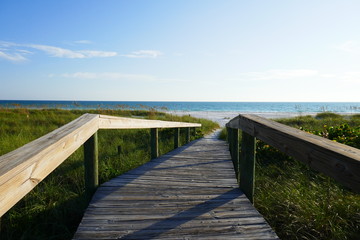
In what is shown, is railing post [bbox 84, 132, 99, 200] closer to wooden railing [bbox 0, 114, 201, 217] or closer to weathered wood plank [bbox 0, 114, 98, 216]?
wooden railing [bbox 0, 114, 201, 217]

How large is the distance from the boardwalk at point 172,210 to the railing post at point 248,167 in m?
0.09

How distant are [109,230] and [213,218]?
799 millimetres

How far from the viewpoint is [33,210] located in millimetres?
2381

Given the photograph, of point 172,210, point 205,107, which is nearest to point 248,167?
point 172,210

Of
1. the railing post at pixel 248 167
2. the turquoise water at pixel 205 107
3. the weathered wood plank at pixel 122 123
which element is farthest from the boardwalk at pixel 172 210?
the turquoise water at pixel 205 107

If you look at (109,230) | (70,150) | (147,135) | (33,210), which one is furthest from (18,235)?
(147,135)

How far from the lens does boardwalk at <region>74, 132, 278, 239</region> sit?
1732mm

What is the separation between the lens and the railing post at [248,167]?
8.21 feet

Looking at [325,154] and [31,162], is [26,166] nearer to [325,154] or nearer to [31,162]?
[31,162]

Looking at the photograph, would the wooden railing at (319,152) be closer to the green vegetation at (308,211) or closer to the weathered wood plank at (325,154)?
the weathered wood plank at (325,154)

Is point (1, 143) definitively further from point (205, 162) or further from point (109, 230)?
point (109, 230)

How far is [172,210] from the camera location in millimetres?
2111

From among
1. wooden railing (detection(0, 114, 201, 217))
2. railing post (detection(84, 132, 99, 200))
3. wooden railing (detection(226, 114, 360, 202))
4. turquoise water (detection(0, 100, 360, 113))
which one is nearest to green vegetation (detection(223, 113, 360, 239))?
wooden railing (detection(226, 114, 360, 202))

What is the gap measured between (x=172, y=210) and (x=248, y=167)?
936mm
